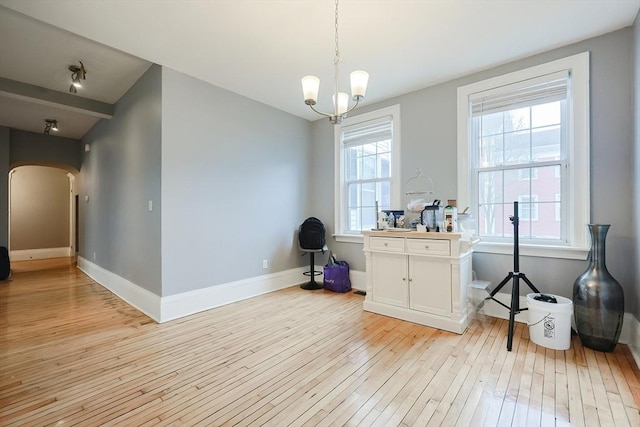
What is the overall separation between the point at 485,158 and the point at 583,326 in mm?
1835

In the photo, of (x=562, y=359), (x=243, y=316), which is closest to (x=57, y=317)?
(x=243, y=316)

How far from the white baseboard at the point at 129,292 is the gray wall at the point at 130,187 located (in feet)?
0.27

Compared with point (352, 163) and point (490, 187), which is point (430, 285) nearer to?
point (490, 187)

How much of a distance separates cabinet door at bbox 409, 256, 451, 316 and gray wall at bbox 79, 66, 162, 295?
9.00 ft

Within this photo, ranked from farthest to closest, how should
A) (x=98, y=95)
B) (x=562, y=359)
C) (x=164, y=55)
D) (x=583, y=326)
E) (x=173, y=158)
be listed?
1. (x=98, y=95)
2. (x=173, y=158)
3. (x=164, y=55)
4. (x=583, y=326)
5. (x=562, y=359)

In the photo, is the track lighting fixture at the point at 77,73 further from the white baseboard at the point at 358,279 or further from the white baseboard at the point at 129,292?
the white baseboard at the point at 358,279

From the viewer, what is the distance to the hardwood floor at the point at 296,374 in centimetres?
158

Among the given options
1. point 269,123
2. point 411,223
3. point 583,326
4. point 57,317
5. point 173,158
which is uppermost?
point 269,123

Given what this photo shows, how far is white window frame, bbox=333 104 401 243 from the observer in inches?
149

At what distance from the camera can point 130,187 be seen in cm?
368

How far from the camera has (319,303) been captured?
11.7ft

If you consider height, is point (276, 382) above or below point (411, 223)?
below

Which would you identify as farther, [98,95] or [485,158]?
[98,95]

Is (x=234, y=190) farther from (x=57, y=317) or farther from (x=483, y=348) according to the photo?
(x=483, y=348)
